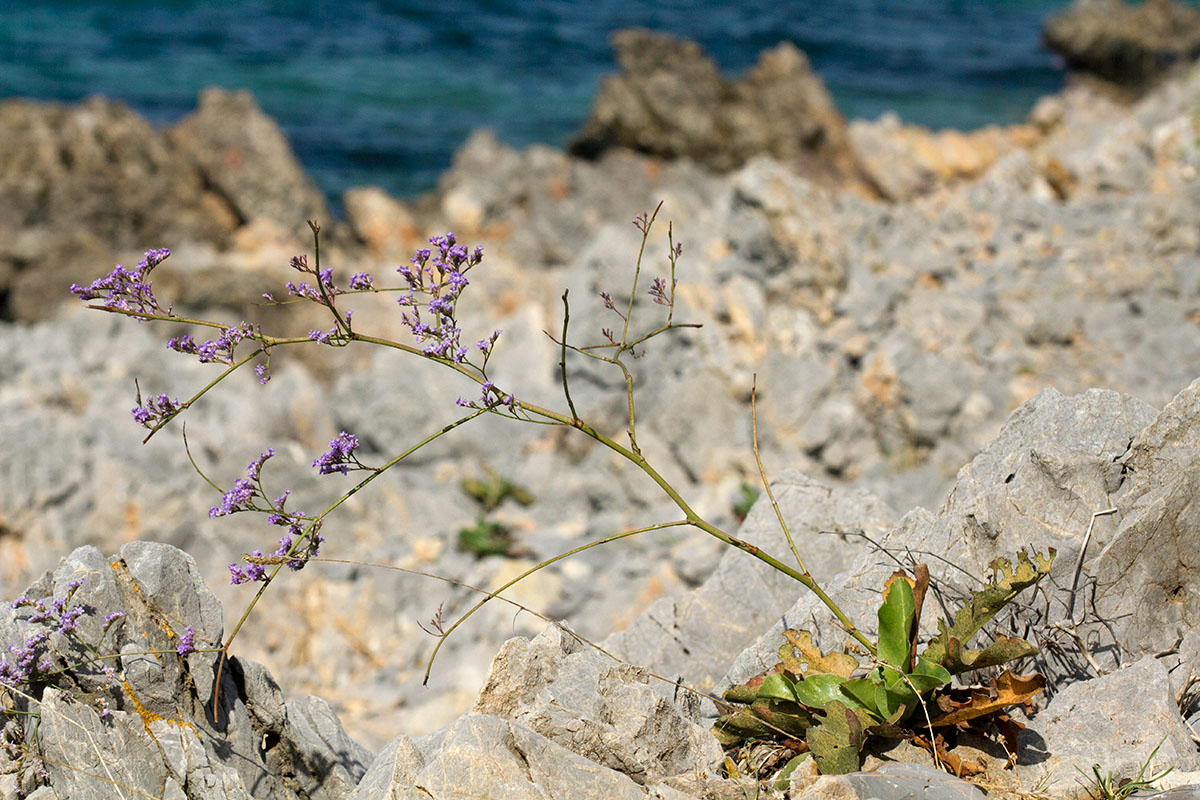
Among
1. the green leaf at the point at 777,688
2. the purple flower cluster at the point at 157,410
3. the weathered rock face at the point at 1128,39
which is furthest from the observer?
the weathered rock face at the point at 1128,39

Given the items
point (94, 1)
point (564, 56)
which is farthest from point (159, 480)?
point (94, 1)

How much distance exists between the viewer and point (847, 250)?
38.2 feet

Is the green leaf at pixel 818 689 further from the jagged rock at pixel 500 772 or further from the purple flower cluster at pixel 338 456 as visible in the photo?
the purple flower cluster at pixel 338 456

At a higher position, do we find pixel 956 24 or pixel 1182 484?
pixel 956 24

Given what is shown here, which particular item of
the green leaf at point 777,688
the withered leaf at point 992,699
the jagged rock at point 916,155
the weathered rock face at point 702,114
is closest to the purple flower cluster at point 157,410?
the green leaf at point 777,688

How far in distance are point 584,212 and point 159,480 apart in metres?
12.7

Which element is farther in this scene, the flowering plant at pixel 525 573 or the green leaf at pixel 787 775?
the green leaf at pixel 787 775

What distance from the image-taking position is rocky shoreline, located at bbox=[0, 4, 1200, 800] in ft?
11.4

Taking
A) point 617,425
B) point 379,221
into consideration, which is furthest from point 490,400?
point 379,221

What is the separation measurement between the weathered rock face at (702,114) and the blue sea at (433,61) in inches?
219

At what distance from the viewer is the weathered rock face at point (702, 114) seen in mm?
23891

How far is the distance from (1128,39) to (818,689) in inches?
1678

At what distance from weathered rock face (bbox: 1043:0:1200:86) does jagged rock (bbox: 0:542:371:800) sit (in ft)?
132

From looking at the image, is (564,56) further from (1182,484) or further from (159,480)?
(1182,484)
